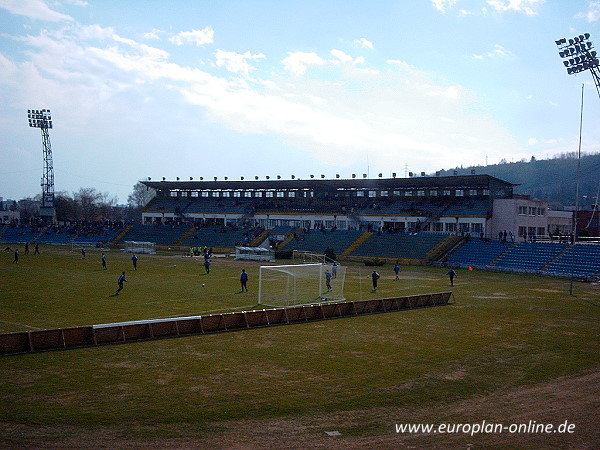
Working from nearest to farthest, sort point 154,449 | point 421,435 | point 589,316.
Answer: point 154,449 < point 421,435 < point 589,316

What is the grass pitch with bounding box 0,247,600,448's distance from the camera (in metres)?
11.6

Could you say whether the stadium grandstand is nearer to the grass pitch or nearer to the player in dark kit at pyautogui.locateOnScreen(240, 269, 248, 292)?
the grass pitch

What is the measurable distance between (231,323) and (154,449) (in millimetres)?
12362

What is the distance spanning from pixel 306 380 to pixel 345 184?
69.6 metres

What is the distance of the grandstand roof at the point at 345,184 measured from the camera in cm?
7231

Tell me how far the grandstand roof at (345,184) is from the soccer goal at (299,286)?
42.8 meters

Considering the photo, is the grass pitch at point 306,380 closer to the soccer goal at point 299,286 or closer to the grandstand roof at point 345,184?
the soccer goal at point 299,286

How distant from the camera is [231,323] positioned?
75.3ft

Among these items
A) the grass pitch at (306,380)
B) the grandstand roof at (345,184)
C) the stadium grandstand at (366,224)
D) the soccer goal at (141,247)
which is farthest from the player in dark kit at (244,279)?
the grandstand roof at (345,184)

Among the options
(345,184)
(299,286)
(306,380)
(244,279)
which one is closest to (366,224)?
(345,184)

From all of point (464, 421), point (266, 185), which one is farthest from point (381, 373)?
point (266, 185)

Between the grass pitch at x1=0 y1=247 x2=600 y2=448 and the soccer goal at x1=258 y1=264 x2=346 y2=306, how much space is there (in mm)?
3248

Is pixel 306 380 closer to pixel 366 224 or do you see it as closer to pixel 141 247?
pixel 141 247

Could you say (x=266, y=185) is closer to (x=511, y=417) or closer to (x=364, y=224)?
(x=364, y=224)
